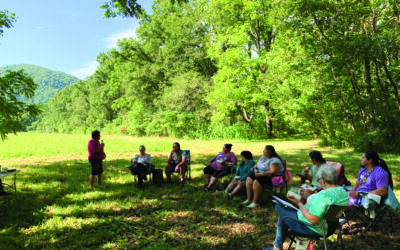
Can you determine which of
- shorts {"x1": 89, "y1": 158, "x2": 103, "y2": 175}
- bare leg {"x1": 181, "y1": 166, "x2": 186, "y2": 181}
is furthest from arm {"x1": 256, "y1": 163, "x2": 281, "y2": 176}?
shorts {"x1": 89, "y1": 158, "x2": 103, "y2": 175}

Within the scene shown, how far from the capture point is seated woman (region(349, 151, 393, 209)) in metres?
3.59

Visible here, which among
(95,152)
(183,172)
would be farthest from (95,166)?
(183,172)

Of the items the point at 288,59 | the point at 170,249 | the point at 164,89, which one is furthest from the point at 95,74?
the point at 170,249

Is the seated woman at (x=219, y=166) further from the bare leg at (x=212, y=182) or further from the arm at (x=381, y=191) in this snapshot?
the arm at (x=381, y=191)

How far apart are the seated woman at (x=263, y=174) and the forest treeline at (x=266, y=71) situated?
528 cm

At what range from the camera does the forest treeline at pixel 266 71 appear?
33.4 ft

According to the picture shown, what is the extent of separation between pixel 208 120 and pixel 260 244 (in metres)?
20.2

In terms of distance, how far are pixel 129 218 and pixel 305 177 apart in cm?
367

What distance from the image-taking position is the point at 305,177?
5.05 meters

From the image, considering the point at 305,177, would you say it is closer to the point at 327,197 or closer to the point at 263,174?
the point at 263,174

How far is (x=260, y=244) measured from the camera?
354 cm

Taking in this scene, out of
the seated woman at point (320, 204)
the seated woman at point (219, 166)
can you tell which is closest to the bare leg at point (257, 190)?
the seated woman at point (219, 166)

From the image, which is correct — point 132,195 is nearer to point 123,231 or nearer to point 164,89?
point 123,231

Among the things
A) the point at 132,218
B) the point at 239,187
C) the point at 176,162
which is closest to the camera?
the point at 132,218
